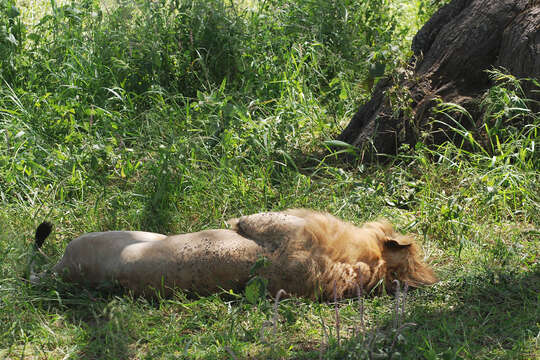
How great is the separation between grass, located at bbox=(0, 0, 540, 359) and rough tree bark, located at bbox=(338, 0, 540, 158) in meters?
0.13

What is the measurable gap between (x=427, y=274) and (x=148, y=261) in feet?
5.26

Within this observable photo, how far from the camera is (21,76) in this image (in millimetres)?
5809

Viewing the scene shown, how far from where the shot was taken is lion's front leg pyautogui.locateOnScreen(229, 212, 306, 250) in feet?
12.0

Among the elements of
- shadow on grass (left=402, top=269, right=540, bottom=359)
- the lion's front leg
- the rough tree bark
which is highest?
the rough tree bark

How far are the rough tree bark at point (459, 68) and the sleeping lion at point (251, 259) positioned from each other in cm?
154

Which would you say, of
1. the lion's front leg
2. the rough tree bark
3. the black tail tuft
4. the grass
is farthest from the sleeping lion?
the rough tree bark

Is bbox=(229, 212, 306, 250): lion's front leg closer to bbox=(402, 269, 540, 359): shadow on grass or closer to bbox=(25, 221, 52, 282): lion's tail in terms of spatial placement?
bbox=(402, 269, 540, 359): shadow on grass

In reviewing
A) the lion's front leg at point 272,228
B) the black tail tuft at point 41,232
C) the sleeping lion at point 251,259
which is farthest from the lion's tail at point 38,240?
the lion's front leg at point 272,228

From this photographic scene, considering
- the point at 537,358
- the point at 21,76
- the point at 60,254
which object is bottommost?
the point at 537,358

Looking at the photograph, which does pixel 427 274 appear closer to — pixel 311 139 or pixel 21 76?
pixel 311 139

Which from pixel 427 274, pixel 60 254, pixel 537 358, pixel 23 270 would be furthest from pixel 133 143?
pixel 537 358

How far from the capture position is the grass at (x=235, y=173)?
3428 mm

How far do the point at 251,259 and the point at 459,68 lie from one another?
8.55 ft

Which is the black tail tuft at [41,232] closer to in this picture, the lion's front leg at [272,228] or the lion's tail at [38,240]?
the lion's tail at [38,240]
